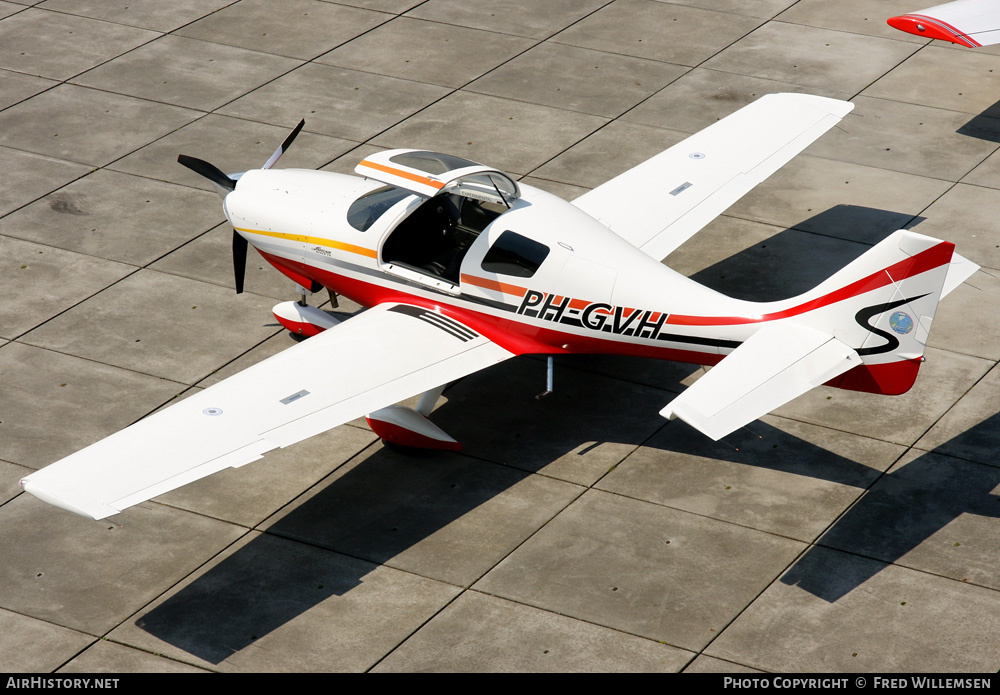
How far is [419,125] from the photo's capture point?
19656 mm

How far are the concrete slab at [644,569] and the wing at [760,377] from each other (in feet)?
5.09

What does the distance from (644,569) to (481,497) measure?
193 cm

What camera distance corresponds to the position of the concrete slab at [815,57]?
20.8 metres

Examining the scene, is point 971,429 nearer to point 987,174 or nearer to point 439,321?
point 439,321

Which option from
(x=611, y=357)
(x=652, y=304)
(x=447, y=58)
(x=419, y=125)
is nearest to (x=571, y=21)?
(x=447, y=58)

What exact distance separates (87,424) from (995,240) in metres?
12.0

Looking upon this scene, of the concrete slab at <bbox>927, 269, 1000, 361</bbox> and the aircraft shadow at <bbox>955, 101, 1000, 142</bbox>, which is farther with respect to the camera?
the aircraft shadow at <bbox>955, 101, 1000, 142</bbox>

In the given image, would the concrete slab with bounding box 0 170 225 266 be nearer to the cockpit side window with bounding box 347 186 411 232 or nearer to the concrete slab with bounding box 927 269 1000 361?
the cockpit side window with bounding box 347 186 411 232

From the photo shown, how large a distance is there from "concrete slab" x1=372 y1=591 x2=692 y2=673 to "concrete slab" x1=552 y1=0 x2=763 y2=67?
1321 centimetres

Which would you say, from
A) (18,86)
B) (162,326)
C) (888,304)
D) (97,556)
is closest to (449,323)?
(162,326)

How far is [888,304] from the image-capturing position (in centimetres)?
1133

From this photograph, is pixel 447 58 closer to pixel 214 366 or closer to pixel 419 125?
pixel 419 125

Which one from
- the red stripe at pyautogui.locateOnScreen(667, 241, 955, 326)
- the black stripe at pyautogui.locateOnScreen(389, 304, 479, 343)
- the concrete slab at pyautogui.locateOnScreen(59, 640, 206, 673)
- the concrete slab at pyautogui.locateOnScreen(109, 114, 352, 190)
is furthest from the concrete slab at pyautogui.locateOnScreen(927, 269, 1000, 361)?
the concrete slab at pyautogui.locateOnScreen(59, 640, 206, 673)

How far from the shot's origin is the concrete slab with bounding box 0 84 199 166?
19266mm
